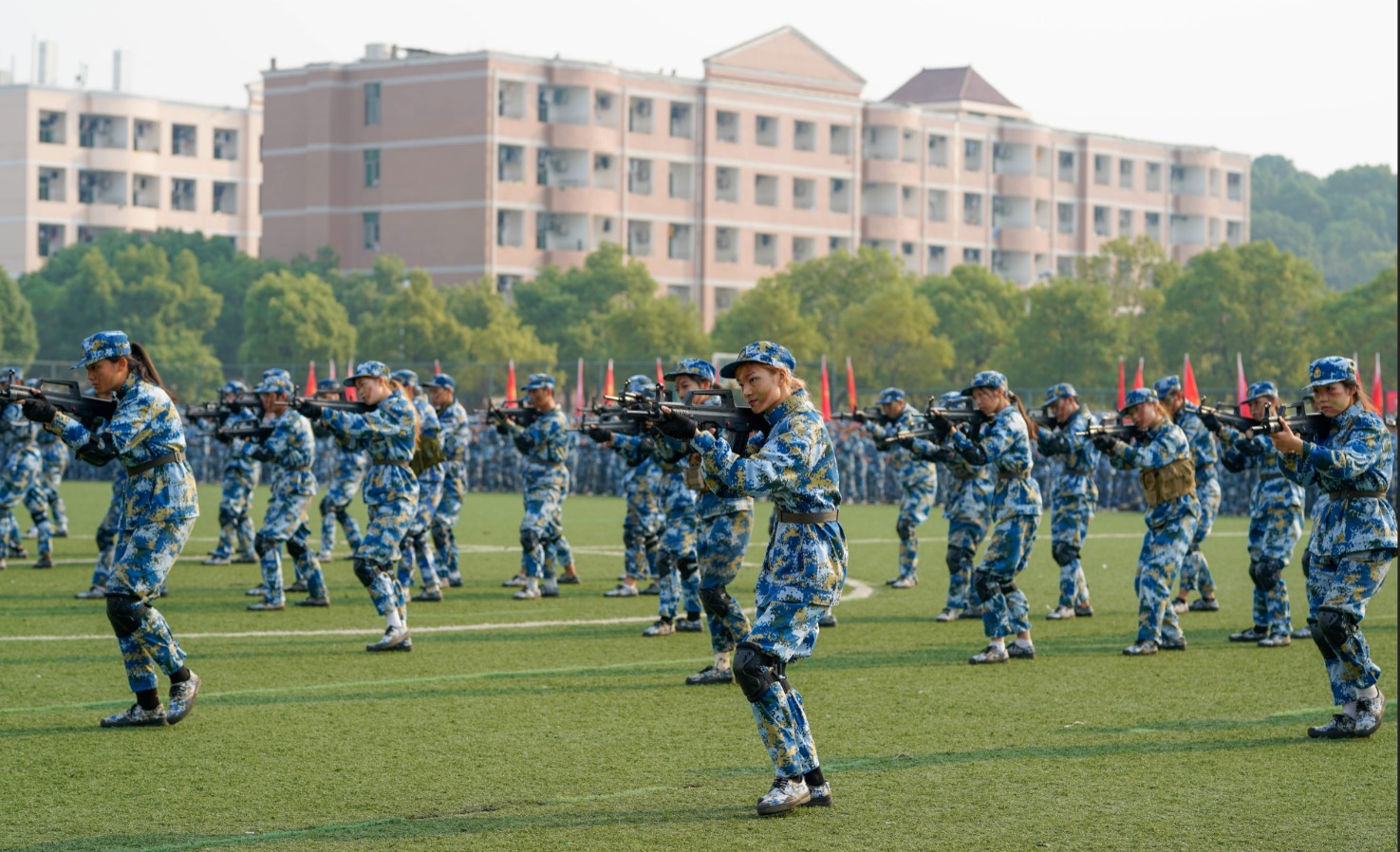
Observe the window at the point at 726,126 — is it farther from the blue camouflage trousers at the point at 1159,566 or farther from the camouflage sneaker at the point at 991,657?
the camouflage sneaker at the point at 991,657

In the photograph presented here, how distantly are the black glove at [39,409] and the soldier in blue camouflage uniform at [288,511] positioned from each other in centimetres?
600

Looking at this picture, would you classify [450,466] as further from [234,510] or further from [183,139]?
[183,139]

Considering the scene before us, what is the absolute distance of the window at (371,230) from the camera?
79562mm

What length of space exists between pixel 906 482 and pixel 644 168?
2495 inches

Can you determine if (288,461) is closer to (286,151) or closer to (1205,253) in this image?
(1205,253)

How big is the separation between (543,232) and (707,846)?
7188 centimetres

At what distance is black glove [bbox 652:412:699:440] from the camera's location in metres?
8.91

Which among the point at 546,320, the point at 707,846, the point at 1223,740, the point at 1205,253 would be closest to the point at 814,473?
the point at 707,846

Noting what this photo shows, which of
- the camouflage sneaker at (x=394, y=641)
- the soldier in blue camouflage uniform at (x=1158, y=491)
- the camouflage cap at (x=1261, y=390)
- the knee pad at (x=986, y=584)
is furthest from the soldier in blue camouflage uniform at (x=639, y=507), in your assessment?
the camouflage cap at (x=1261, y=390)

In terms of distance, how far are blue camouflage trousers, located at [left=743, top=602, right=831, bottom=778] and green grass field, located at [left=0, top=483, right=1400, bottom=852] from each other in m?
0.34

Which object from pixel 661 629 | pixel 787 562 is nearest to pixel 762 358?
pixel 787 562

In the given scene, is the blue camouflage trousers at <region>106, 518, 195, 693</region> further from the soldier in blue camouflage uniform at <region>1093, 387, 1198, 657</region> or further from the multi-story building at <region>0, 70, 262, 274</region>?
the multi-story building at <region>0, 70, 262, 274</region>

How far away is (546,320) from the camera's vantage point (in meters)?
67.6

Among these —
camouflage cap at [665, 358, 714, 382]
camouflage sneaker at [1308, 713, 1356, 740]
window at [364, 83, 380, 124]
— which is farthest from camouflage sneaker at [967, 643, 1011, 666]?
window at [364, 83, 380, 124]
